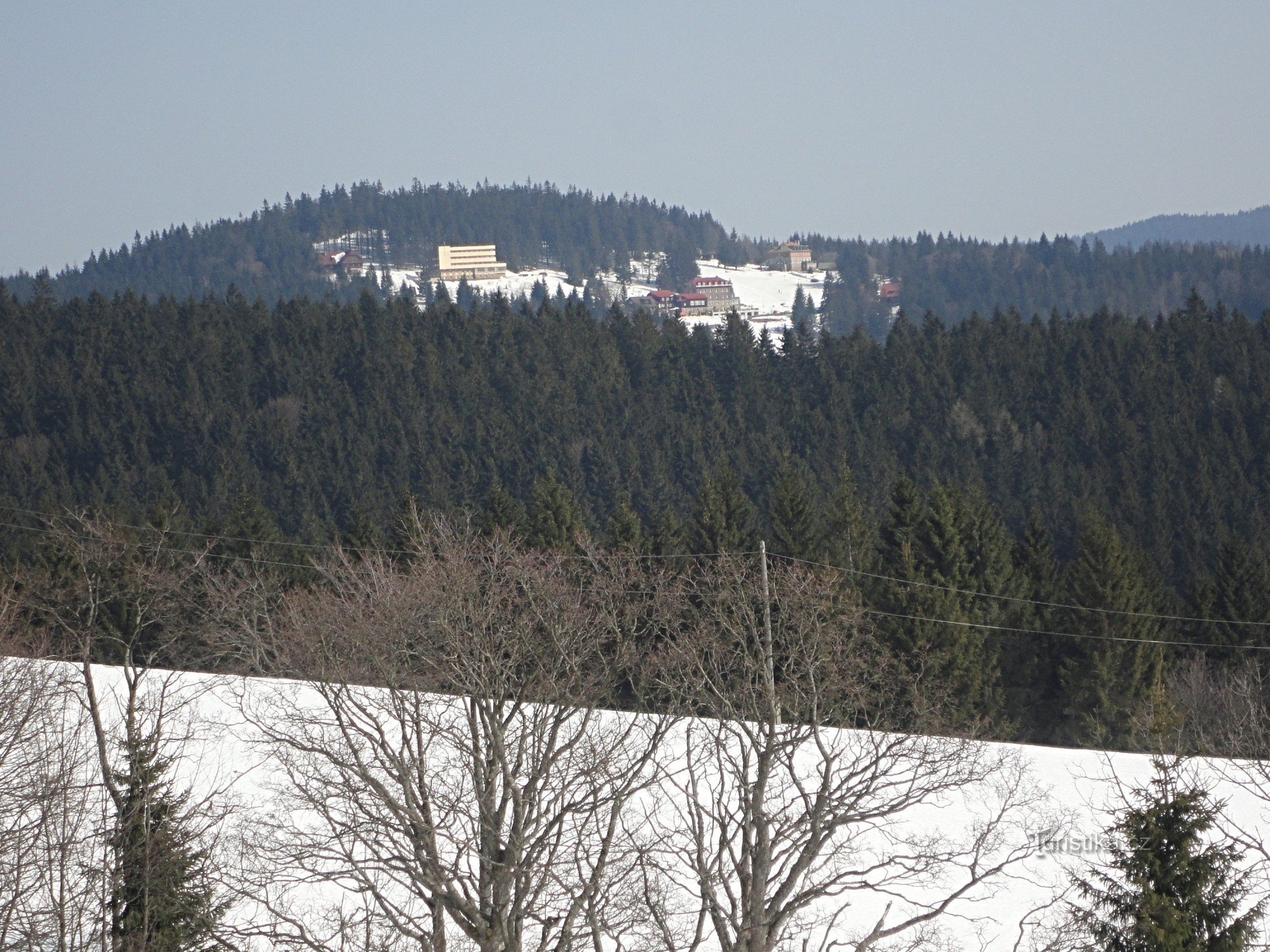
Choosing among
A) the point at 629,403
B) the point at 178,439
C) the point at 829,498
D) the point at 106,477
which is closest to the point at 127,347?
the point at 178,439

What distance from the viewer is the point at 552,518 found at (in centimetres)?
4056

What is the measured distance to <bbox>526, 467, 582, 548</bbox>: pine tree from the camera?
39438 mm

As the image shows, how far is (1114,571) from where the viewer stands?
37.0 metres

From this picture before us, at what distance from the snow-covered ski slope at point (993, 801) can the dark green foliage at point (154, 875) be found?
395cm

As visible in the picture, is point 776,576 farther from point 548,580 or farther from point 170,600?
point 170,600

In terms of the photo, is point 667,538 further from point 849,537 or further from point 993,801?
point 993,801

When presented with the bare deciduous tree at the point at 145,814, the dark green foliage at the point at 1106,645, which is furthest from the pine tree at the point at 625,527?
the bare deciduous tree at the point at 145,814

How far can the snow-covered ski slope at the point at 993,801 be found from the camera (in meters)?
17.9

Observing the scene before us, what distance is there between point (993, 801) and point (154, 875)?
40.7ft

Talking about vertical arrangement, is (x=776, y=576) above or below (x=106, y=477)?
above

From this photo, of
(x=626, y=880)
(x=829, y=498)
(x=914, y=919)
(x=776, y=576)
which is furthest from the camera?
(x=829, y=498)

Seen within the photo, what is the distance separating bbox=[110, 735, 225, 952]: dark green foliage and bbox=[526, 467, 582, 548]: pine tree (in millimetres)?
25457

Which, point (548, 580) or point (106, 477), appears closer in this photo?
point (548, 580)

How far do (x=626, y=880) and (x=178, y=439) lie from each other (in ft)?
284
